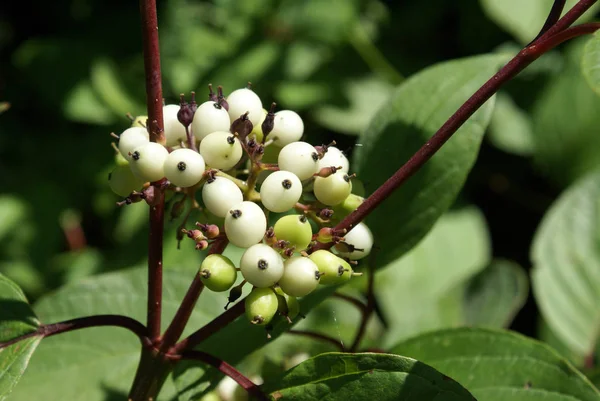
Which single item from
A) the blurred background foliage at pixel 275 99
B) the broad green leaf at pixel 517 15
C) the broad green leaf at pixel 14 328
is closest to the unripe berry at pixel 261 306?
the broad green leaf at pixel 14 328

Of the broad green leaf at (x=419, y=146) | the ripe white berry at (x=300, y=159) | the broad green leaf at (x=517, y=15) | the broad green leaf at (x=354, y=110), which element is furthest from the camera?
the broad green leaf at (x=354, y=110)

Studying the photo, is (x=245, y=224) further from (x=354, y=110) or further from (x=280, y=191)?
(x=354, y=110)

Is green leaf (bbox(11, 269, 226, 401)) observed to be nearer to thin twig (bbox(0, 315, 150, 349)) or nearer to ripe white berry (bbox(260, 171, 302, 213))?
thin twig (bbox(0, 315, 150, 349))

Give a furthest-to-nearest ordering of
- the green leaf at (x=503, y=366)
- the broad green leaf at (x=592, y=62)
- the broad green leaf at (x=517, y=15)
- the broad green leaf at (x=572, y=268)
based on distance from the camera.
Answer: the broad green leaf at (x=517, y=15)
the broad green leaf at (x=572, y=268)
the green leaf at (x=503, y=366)
the broad green leaf at (x=592, y=62)

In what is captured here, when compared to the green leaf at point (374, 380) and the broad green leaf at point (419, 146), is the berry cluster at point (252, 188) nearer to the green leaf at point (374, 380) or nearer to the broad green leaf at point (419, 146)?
the green leaf at point (374, 380)

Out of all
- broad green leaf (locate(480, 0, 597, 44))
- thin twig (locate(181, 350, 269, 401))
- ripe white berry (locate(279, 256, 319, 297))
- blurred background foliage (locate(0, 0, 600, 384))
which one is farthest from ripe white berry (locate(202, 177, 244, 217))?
broad green leaf (locate(480, 0, 597, 44))

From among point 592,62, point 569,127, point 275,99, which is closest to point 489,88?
point 592,62
